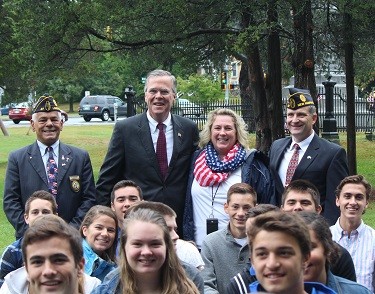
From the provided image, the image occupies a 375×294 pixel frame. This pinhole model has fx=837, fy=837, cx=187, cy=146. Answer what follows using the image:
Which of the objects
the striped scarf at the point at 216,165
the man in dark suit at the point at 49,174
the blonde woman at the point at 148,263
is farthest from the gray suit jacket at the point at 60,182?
the blonde woman at the point at 148,263

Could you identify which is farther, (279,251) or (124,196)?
(124,196)

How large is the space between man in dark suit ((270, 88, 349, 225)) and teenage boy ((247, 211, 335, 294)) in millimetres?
3079

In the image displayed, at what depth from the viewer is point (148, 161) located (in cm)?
734

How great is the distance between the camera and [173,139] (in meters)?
7.38

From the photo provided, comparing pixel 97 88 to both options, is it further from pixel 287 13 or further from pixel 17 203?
pixel 17 203

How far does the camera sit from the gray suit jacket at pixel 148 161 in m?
7.32

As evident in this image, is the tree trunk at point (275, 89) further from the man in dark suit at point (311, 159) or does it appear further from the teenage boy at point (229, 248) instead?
the teenage boy at point (229, 248)

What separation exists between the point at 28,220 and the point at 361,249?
2.58m

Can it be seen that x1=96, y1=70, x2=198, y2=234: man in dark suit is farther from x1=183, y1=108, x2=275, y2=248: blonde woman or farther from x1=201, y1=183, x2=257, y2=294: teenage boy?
x1=201, y1=183, x2=257, y2=294: teenage boy

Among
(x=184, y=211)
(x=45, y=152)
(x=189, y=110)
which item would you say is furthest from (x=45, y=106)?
(x=189, y=110)

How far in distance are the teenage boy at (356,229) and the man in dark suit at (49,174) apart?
2317mm

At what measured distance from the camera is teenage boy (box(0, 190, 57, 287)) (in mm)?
6164

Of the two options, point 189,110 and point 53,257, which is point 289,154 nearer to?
point 53,257

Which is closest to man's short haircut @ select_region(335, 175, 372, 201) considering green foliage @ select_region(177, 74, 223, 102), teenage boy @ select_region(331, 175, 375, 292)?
teenage boy @ select_region(331, 175, 375, 292)
